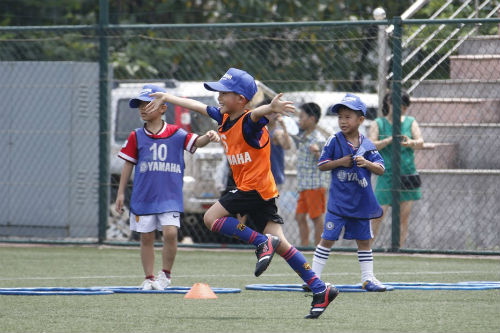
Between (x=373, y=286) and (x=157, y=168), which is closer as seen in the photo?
(x=373, y=286)

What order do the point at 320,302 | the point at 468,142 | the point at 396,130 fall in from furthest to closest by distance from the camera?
the point at 468,142 → the point at 396,130 → the point at 320,302

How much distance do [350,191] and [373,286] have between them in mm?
773

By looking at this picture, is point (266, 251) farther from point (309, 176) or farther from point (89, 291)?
point (309, 176)

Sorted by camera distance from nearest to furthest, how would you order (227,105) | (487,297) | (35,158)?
(227,105) < (487,297) < (35,158)

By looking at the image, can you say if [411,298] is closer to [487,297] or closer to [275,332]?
[487,297]

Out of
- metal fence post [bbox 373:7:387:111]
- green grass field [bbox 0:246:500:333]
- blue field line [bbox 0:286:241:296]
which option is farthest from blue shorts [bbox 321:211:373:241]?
metal fence post [bbox 373:7:387:111]

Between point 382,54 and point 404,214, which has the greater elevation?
point 382,54

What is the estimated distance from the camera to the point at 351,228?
875 cm

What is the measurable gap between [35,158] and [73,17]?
8775 millimetres

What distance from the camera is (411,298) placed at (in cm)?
794

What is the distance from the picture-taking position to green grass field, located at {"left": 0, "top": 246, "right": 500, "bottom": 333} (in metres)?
6.34

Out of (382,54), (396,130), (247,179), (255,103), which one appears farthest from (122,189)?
(255,103)

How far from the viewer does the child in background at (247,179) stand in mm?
7109

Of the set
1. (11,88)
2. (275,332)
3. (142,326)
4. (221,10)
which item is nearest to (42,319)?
(142,326)
